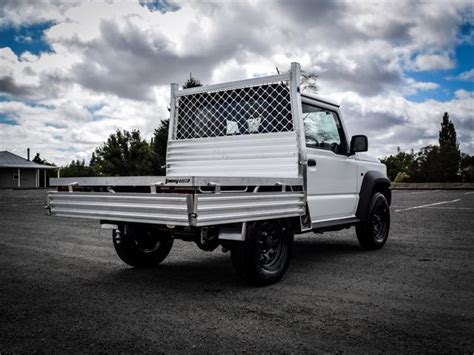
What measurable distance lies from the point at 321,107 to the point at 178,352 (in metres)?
4.08

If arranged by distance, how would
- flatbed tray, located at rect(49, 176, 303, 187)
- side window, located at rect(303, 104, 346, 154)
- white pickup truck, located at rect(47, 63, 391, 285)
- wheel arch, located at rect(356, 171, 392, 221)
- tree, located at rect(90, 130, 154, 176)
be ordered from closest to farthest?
flatbed tray, located at rect(49, 176, 303, 187) < white pickup truck, located at rect(47, 63, 391, 285) < side window, located at rect(303, 104, 346, 154) < wheel arch, located at rect(356, 171, 392, 221) < tree, located at rect(90, 130, 154, 176)

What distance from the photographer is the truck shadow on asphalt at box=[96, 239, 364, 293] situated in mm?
4906

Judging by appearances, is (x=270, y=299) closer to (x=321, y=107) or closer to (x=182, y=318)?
(x=182, y=318)

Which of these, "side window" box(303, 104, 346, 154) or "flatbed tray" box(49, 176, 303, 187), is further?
"side window" box(303, 104, 346, 154)

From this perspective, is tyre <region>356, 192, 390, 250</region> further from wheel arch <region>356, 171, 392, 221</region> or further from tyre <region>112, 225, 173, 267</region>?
tyre <region>112, 225, 173, 267</region>

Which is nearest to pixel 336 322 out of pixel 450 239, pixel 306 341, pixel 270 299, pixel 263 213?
pixel 306 341

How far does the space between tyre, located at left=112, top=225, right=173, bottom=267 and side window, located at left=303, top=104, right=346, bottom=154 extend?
2.27m

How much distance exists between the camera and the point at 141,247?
566 centimetres

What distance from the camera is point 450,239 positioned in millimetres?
8203

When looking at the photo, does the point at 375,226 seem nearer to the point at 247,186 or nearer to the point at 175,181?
the point at 247,186

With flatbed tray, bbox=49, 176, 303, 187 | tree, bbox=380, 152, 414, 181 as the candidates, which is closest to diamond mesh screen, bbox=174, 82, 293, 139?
flatbed tray, bbox=49, 176, 303, 187

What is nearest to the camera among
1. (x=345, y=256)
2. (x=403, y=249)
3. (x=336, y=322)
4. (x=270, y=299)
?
(x=336, y=322)

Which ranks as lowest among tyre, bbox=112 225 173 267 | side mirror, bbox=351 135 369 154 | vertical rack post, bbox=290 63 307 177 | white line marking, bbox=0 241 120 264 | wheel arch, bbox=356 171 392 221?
white line marking, bbox=0 241 120 264

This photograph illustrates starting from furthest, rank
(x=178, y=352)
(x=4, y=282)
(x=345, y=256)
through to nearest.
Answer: (x=345, y=256), (x=4, y=282), (x=178, y=352)
